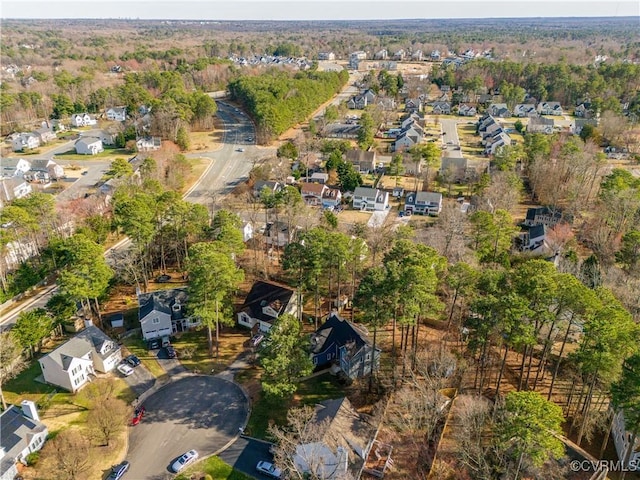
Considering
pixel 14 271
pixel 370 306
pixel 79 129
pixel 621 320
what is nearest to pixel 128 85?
pixel 79 129

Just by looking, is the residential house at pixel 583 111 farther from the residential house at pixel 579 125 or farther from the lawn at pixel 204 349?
the lawn at pixel 204 349

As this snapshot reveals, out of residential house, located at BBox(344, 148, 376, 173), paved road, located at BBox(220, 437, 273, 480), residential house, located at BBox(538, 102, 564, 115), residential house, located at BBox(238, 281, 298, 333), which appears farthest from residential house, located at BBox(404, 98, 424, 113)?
paved road, located at BBox(220, 437, 273, 480)

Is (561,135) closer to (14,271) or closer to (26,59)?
(14,271)

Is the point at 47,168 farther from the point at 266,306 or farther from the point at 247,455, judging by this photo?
the point at 247,455

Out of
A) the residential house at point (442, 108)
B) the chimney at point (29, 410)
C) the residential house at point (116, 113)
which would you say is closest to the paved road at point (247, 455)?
the chimney at point (29, 410)

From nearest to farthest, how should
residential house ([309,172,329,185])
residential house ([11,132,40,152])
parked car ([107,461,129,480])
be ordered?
parked car ([107,461,129,480]) < residential house ([309,172,329,185]) < residential house ([11,132,40,152])

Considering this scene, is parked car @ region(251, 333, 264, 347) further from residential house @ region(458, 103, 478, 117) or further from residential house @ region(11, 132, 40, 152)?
residential house @ region(458, 103, 478, 117)
